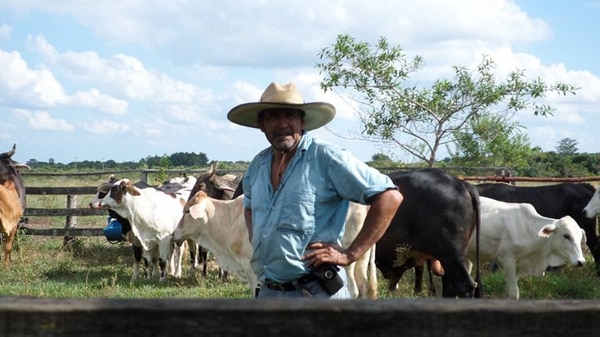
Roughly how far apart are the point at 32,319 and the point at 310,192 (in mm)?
2131

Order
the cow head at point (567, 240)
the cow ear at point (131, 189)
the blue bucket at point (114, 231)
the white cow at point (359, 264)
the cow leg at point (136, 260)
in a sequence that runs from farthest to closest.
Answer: the blue bucket at point (114, 231), the cow ear at point (131, 189), the cow leg at point (136, 260), the cow head at point (567, 240), the white cow at point (359, 264)

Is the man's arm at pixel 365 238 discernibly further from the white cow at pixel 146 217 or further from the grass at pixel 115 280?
the white cow at pixel 146 217

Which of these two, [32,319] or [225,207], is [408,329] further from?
[225,207]

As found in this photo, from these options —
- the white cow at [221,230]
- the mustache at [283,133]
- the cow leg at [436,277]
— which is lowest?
the cow leg at [436,277]

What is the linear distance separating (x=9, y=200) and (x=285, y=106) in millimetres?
12768

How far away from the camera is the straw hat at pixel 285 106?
13.9 feet

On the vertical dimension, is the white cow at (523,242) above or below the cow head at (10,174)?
below

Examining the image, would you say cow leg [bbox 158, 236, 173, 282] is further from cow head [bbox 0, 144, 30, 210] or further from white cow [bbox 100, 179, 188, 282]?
cow head [bbox 0, 144, 30, 210]

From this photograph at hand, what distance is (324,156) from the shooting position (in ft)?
13.1

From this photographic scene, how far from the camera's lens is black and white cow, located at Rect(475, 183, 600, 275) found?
13234 millimetres

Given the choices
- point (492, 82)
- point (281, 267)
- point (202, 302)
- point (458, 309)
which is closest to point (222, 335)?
point (202, 302)

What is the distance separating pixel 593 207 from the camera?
12.9 metres

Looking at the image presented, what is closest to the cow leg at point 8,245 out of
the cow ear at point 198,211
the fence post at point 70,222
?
the fence post at point 70,222

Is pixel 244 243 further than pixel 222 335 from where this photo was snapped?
Yes
